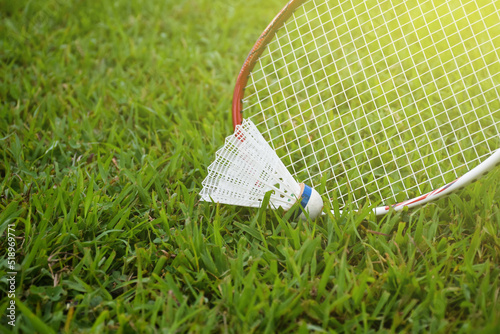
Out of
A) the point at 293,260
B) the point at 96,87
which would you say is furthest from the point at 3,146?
the point at 293,260

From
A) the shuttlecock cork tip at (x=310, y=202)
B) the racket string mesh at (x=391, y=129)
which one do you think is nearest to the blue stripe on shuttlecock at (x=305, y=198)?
the shuttlecock cork tip at (x=310, y=202)

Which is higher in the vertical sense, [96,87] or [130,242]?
[96,87]

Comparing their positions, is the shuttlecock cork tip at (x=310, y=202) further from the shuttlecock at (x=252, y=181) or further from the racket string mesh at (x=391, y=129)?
the racket string mesh at (x=391, y=129)

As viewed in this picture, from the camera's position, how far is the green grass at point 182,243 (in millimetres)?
1622

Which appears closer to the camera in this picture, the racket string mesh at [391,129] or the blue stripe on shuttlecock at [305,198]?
the blue stripe on shuttlecock at [305,198]

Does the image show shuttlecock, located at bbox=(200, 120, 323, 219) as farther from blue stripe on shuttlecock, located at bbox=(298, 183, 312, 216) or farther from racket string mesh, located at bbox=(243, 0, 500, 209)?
racket string mesh, located at bbox=(243, 0, 500, 209)

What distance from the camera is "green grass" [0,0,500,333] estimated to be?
162cm

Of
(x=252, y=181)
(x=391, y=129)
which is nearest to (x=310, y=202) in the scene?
(x=252, y=181)

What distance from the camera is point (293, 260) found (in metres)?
1.75

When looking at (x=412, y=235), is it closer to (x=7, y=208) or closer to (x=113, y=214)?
(x=113, y=214)

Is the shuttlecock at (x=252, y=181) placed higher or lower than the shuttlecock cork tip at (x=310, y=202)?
higher

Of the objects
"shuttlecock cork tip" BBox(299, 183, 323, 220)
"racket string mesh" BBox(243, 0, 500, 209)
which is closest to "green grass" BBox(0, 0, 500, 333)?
"shuttlecock cork tip" BBox(299, 183, 323, 220)

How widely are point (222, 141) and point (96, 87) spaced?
114 centimetres

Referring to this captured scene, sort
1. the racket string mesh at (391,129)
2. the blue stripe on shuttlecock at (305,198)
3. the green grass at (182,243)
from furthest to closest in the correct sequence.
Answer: the racket string mesh at (391,129), the blue stripe on shuttlecock at (305,198), the green grass at (182,243)
